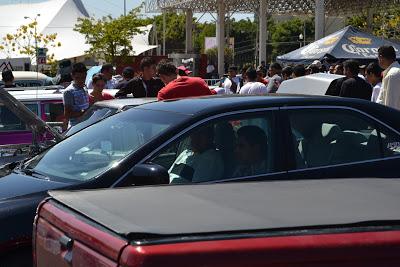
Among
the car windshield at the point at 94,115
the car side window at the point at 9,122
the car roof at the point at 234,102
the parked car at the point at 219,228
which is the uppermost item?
the car roof at the point at 234,102

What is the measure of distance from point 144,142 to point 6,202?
3.23 feet

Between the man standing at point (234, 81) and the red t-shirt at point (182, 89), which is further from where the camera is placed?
the man standing at point (234, 81)

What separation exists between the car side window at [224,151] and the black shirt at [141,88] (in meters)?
5.67

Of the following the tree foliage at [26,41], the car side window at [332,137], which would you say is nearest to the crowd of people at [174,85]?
the car side window at [332,137]

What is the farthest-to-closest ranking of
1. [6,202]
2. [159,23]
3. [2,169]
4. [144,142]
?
[159,23] < [2,169] < [144,142] < [6,202]

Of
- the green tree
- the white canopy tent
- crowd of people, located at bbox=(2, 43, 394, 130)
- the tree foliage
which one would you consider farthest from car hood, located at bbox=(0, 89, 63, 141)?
the white canopy tent

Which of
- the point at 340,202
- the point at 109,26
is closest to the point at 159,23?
the point at 109,26

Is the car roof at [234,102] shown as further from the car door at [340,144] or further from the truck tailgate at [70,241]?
the truck tailgate at [70,241]

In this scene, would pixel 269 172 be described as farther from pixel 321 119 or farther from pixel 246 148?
pixel 321 119

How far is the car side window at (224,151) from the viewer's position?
208 inches

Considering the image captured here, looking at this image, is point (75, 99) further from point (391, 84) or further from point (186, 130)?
point (186, 130)

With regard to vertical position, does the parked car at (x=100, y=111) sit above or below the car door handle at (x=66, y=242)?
below

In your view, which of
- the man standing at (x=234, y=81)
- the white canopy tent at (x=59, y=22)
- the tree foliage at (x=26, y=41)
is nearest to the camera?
the man standing at (x=234, y=81)

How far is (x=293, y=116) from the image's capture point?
5598mm
